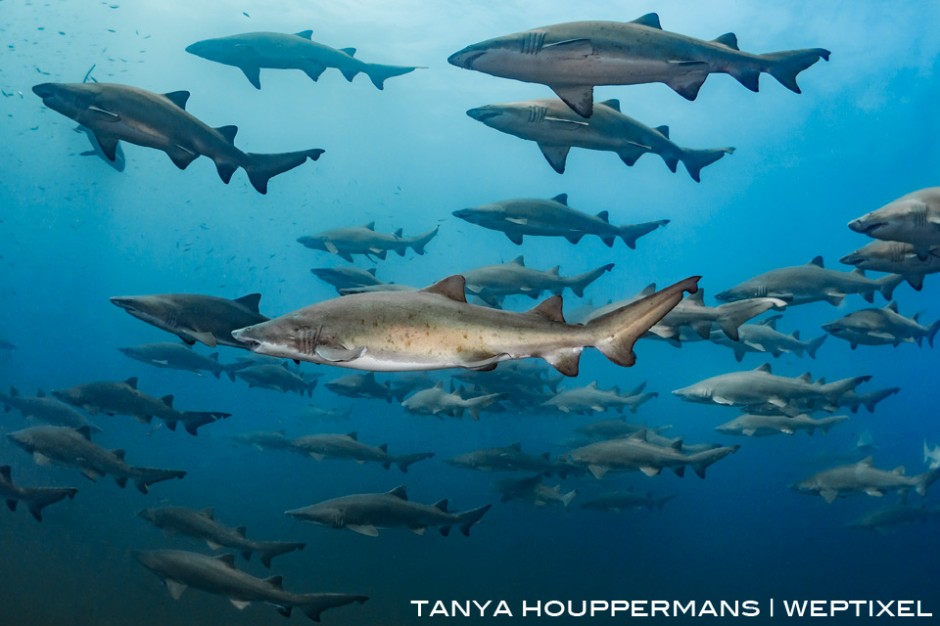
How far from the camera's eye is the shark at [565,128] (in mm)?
7008

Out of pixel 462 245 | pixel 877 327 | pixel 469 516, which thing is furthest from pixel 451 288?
pixel 462 245

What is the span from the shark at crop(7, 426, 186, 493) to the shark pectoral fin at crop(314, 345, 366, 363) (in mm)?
7311

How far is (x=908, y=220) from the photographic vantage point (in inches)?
236

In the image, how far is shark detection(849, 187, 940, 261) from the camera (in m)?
5.98

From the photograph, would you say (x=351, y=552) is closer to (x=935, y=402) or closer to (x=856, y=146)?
(x=856, y=146)

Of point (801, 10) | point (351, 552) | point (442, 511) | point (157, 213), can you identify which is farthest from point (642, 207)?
point (157, 213)

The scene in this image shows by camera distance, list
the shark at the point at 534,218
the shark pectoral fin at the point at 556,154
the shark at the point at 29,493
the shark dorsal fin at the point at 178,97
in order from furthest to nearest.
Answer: the shark at the point at 534,218 → the shark at the point at 29,493 → the shark pectoral fin at the point at 556,154 → the shark dorsal fin at the point at 178,97

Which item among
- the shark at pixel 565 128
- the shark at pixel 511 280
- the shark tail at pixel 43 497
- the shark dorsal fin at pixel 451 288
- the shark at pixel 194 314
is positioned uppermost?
the shark at pixel 565 128

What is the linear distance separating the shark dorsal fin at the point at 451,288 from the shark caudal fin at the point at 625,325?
24.8 inches

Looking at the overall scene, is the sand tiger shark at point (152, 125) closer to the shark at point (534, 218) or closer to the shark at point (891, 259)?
the shark at point (534, 218)

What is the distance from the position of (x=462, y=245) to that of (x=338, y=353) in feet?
269

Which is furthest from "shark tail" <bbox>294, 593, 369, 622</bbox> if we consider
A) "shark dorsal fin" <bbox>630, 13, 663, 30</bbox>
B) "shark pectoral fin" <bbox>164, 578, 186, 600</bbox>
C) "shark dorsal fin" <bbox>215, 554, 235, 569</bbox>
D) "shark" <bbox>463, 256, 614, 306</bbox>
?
"shark dorsal fin" <bbox>630, 13, 663, 30</bbox>

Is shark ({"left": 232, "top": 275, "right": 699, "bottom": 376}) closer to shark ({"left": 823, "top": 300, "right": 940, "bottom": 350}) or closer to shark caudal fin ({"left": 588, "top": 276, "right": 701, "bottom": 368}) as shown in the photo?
shark caudal fin ({"left": 588, "top": 276, "right": 701, "bottom": 368})

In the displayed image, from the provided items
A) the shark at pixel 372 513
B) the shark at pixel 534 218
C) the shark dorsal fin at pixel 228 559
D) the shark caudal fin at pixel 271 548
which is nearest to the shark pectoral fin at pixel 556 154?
the shark at pixel 534 218
